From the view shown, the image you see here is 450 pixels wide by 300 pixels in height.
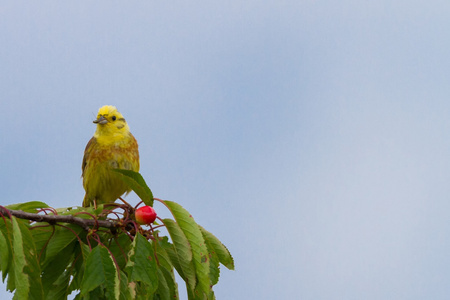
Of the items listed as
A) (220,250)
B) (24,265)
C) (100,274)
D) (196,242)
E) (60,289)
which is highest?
(220,250)

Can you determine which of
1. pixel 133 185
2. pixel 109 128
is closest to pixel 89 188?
pixel 109 128

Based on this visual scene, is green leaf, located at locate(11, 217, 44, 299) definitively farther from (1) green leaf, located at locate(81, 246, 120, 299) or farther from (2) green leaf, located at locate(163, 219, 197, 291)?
(2) green leaf, located at locate(163, 219, 197, 291)

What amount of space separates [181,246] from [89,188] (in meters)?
3.13

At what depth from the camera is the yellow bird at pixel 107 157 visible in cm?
706

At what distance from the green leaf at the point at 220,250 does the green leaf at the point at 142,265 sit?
844 millimetres

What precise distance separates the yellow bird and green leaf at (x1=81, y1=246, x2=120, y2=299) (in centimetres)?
298

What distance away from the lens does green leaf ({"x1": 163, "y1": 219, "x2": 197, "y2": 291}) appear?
4312 millimetres

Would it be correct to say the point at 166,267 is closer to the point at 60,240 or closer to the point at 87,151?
the point at 60,240

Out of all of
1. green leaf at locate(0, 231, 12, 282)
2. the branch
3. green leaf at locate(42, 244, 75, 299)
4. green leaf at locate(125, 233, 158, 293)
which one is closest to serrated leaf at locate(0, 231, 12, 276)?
green leaf at locate(0, 231, 12, 282)

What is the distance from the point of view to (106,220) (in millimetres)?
4488

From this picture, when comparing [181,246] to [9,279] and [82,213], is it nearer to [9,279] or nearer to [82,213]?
[82,213]

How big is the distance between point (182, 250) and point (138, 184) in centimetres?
60

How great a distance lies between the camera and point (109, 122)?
291 inches

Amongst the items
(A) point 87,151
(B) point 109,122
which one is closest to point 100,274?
(A) point 87,151
